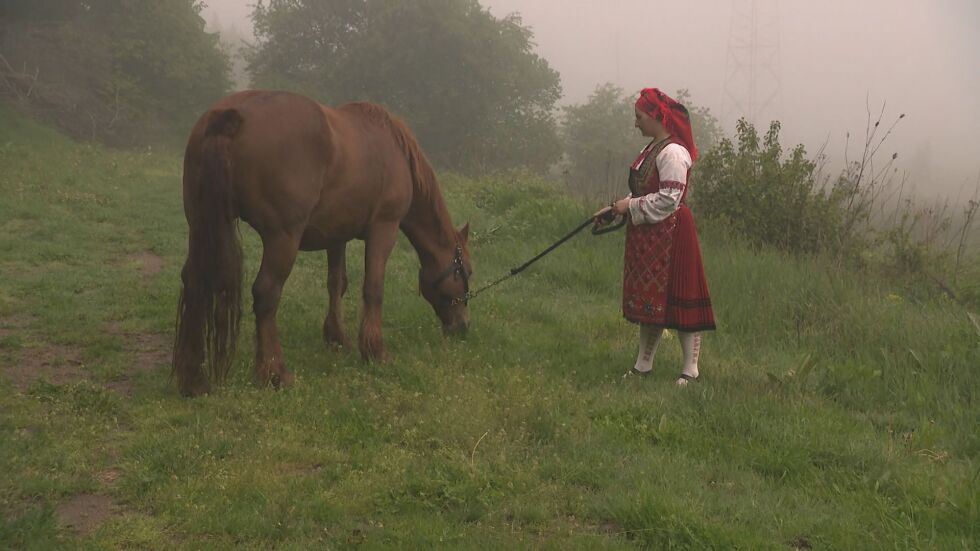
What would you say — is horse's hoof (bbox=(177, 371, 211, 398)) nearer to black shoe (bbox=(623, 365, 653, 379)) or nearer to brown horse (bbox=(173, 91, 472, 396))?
brown horse (bbox=(173, 91, 472, 396))

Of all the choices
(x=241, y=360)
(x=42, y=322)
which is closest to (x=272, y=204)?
(x=241, y=360)

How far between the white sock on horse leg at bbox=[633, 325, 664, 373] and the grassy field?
0.14 m

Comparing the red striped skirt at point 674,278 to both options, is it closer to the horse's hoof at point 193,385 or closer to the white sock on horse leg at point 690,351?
the white sock on horse leg at point 690,351

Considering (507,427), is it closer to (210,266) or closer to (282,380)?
(282,380)

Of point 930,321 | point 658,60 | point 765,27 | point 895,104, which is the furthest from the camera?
point 658,60

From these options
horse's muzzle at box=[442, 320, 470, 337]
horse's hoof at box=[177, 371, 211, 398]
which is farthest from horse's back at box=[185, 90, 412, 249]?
horse's muzzle at box=[442, 320, 470, 337]

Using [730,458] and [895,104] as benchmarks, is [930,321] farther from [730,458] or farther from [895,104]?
[895,104]

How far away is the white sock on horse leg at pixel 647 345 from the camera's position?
237 inches

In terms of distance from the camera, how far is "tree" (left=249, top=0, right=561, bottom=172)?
37.0 metres

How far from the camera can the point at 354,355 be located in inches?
253

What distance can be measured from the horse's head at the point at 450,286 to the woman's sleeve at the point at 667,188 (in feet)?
6.27

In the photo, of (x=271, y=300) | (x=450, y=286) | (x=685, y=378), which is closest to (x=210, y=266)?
(x=271, y=300)

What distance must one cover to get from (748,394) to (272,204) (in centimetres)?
339

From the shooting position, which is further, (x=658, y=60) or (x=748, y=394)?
(x=658, y=60)
